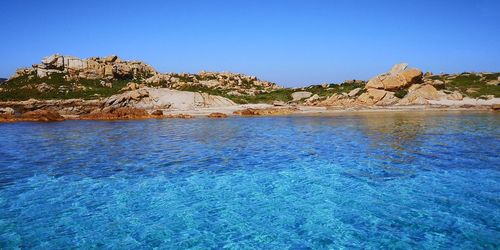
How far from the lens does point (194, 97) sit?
55.3 meters

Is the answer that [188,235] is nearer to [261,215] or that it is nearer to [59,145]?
[261,215]

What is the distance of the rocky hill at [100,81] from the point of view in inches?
2667

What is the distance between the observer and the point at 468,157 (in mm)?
15312

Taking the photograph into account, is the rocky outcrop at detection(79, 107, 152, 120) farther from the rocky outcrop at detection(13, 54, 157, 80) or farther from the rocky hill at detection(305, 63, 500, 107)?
the rocky outcrop at detection(13, 54, 157, 80)

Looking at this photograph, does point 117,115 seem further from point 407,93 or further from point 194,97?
point 407,93

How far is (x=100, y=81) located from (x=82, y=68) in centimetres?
1153

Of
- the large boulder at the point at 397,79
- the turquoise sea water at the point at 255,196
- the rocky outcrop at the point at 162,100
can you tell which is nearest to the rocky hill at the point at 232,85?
the large boulder at the point at 397,79

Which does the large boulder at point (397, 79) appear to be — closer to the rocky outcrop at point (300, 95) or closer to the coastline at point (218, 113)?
the coastline at point (218, 113)

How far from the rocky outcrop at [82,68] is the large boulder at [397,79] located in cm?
6102

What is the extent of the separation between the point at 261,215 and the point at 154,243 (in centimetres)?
282

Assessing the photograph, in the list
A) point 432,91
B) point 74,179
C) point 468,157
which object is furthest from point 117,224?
point 432,91

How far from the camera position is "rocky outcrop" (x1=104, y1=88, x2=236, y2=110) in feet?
170

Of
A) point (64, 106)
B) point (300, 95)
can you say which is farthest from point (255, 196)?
point (300, 95)

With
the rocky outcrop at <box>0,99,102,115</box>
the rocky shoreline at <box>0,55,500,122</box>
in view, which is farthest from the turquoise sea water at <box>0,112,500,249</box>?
the rocky outcrop at <box>0,99,102,115</box>
